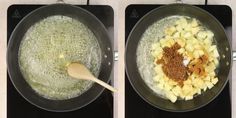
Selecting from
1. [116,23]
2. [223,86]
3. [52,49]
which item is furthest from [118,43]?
[223,86]

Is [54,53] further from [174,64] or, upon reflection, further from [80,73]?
[174,64]

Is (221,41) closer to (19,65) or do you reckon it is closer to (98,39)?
(98,39)

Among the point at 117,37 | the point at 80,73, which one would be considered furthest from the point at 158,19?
the point at 80,73

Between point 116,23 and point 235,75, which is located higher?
point 116,23

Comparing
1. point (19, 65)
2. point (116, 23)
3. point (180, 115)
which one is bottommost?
point (180, 115)

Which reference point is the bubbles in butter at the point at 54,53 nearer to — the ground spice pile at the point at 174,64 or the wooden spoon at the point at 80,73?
the wooden spoon at the point at 80,73

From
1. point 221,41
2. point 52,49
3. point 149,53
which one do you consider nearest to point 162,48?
point 149,53
